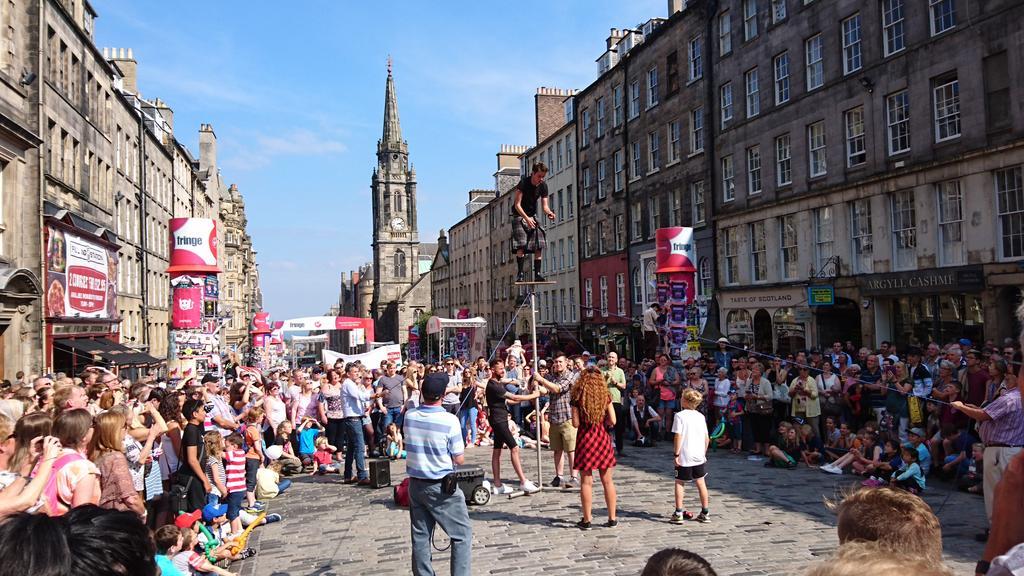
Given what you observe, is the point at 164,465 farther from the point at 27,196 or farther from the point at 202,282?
the point at 27,196

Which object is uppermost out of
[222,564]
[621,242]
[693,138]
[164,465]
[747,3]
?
[747,3]

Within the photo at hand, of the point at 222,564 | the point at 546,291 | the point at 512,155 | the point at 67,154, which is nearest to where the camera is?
the point at 222,564

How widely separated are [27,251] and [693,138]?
79.4ft

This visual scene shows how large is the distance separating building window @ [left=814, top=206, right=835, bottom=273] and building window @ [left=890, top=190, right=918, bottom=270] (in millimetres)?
2445

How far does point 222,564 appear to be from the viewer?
835cm

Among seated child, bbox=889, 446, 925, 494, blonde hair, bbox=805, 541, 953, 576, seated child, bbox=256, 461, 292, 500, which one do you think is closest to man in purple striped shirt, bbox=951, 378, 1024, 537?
seated child, bbox=889, 446, 925, 494

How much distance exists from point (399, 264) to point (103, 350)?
86.9 meters

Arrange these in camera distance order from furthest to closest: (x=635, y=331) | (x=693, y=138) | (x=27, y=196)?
(x=635, y=331)
(x=693, y=138)
(x=27, y=196)

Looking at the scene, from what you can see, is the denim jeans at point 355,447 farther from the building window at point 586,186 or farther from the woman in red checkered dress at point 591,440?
the building window at point 586,186

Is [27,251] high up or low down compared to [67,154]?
down

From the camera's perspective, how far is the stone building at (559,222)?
43781 mm

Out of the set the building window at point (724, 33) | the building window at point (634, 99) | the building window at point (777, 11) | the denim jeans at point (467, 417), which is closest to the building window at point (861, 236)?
the building window at point (777, 11)

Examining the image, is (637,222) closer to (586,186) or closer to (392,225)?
(586,186)

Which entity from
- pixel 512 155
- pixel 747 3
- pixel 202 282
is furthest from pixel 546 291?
pixel 202 282
